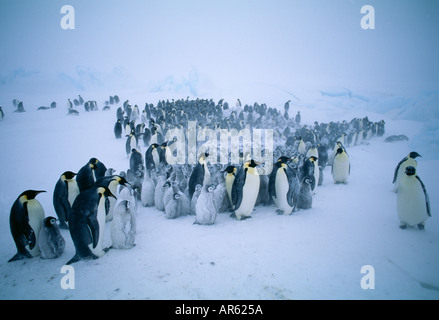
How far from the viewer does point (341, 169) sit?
670cm

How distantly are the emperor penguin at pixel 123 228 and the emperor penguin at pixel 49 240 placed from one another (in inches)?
29.0

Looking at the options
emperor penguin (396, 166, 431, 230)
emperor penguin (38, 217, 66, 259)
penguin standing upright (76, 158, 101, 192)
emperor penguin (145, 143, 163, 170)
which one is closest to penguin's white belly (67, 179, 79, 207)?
penguin standing upright (76, 158, 101, 192)

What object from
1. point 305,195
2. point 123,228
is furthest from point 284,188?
point 123,228

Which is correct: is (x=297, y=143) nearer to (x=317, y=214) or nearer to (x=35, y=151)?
(x=317, y=214)

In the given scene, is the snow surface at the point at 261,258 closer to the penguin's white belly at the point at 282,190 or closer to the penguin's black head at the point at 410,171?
the penguin's white belly at the point at 282,190

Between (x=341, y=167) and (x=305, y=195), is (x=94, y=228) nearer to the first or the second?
(x=305, y=195)

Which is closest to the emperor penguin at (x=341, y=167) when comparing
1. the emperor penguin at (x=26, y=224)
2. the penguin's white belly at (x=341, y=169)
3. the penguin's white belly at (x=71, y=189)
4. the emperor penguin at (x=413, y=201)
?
the penguin's white belly at (x=341, y=169)

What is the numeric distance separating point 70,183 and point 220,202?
113 inches

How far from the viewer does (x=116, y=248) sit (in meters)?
3.51

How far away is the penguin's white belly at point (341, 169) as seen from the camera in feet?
21.6

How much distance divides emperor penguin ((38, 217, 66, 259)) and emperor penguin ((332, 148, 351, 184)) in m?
6.87

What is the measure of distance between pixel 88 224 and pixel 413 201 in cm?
510

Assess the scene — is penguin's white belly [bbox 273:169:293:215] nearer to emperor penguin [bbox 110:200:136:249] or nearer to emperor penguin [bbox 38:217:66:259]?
emperor penguin [bbox 110:200:136:249]
